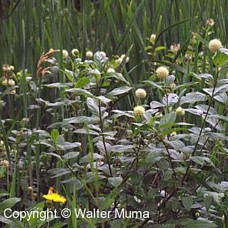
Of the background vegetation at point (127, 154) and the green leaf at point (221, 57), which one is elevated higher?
the green leaf at point (221, 57)

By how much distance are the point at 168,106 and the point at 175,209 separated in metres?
0.24

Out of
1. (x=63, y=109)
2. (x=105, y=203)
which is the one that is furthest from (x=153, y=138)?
(x=63, y=109)

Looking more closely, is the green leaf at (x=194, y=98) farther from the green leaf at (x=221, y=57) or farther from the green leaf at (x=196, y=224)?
the green leaf at (x=196, y=224)

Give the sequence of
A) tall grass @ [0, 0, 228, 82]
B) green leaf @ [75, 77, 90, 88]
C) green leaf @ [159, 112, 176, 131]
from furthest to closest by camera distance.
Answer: tall grass @ [0, 0, 228, 82] < green leaf @ [75, 77, 90, 88] < green leaf @ [159, 112, 176, 131]

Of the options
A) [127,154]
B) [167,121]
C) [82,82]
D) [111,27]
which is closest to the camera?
[167,121]

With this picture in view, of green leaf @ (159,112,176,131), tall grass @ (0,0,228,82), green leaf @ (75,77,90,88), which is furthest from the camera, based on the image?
tall grass @ (0,0,228,82)

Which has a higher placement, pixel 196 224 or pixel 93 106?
pixel 93 106

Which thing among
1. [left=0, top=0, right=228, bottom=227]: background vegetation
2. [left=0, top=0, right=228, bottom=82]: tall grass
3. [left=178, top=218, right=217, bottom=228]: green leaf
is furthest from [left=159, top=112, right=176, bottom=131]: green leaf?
[left=0, top=0, right=228, bottom=82]: tall grass

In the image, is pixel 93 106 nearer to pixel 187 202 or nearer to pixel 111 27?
pixel 187 202

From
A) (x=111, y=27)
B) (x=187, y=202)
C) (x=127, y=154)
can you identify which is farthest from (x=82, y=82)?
(x=111, y=27)

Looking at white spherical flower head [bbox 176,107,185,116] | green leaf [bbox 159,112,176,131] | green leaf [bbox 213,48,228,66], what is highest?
green leaf [bbox 213,48,228,66]

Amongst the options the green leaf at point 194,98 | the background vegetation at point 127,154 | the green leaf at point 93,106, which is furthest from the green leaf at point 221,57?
the green leaf at point 93,106

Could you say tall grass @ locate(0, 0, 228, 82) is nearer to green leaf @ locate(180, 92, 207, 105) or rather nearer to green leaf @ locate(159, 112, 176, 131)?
green leaf @ locate(180, 92, 207, 105)

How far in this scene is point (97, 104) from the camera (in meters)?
1.63
